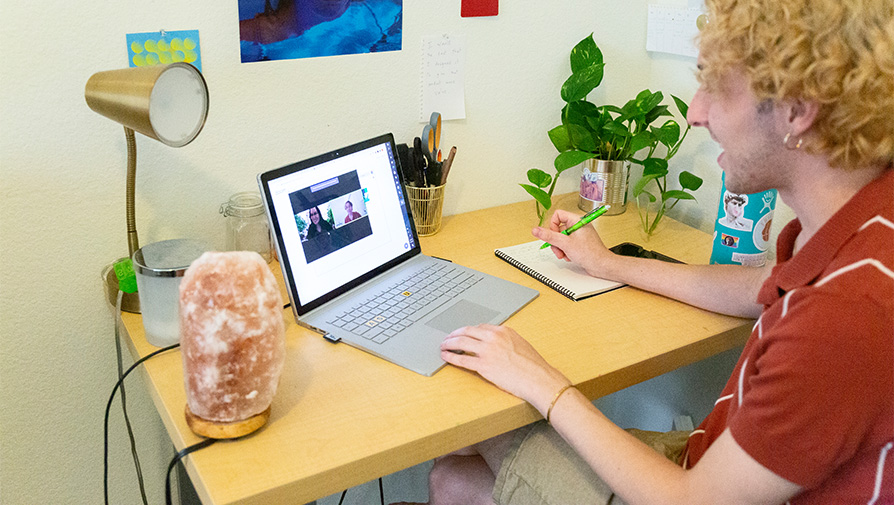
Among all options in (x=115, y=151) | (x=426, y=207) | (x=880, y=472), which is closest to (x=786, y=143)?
(x=880, y=472)

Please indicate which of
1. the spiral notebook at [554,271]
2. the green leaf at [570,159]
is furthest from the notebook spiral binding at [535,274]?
the green leaf at [570,159]

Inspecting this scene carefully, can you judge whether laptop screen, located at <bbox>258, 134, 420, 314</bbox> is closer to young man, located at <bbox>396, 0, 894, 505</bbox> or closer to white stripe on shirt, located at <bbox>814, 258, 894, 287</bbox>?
young man, located at <bbox>396, 0, 894, 505</bbox>

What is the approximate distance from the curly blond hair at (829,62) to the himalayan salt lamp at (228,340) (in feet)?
1.98

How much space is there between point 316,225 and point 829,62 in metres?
0.73

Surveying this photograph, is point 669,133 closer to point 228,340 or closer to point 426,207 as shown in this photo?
point 426,207

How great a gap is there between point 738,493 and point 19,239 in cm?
107

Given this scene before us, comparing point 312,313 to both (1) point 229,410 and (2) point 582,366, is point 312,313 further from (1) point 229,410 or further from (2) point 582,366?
(2) point 582,366

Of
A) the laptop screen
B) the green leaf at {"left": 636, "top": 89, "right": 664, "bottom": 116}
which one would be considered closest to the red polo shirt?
the laptop screen

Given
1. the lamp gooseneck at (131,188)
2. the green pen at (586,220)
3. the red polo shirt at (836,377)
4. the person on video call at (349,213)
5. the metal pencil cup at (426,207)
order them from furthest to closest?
the metal pencil cup at (426,207), the green pen at (586,220), the person on video call at (349,213), the lamp gooseneck at (131,188), the red polo shirt at (836,377)

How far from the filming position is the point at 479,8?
1.45 meters

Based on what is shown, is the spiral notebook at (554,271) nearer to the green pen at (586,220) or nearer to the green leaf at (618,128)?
the green pen at (586,220)

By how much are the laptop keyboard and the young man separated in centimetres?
13

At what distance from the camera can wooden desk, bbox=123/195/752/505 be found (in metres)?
0.81

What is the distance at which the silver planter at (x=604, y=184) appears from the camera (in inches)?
61.8
